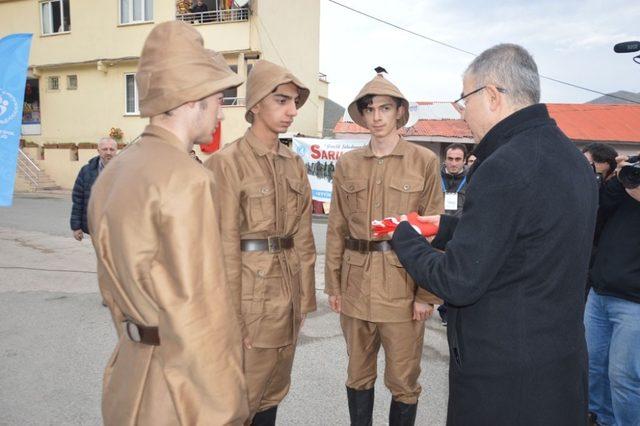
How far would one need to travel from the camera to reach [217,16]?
1853cm

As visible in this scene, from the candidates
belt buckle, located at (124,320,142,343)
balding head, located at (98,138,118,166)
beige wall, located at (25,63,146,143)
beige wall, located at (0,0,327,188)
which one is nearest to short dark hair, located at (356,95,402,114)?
belt buckle, located at (124,320,142,343)

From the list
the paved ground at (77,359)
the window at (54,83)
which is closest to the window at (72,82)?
the window at (54,83)

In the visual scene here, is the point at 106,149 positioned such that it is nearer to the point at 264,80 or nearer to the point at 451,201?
the point at 264,80

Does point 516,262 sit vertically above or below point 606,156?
below

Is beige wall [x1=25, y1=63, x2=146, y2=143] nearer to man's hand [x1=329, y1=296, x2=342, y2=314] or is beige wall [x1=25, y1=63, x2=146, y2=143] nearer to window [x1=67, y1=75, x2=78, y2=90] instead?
window [x1=67, y1=75, x2=78, y2=90]

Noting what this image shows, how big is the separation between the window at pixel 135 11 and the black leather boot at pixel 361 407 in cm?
1964

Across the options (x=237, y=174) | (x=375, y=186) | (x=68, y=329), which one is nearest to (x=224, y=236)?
(x=237, y=174)

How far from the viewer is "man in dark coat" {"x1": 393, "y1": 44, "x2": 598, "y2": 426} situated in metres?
1.64

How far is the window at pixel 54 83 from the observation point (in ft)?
70.3

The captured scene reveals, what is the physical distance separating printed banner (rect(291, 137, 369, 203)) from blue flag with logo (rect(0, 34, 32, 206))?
9095mm

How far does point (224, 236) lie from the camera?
2.56 meters

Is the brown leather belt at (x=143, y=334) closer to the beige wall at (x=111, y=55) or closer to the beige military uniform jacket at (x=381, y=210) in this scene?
the beige military uniform jacket at (x=381, y=210)

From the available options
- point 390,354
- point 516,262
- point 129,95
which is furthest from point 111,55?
point 516,262

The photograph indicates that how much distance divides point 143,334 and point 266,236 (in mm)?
1252
